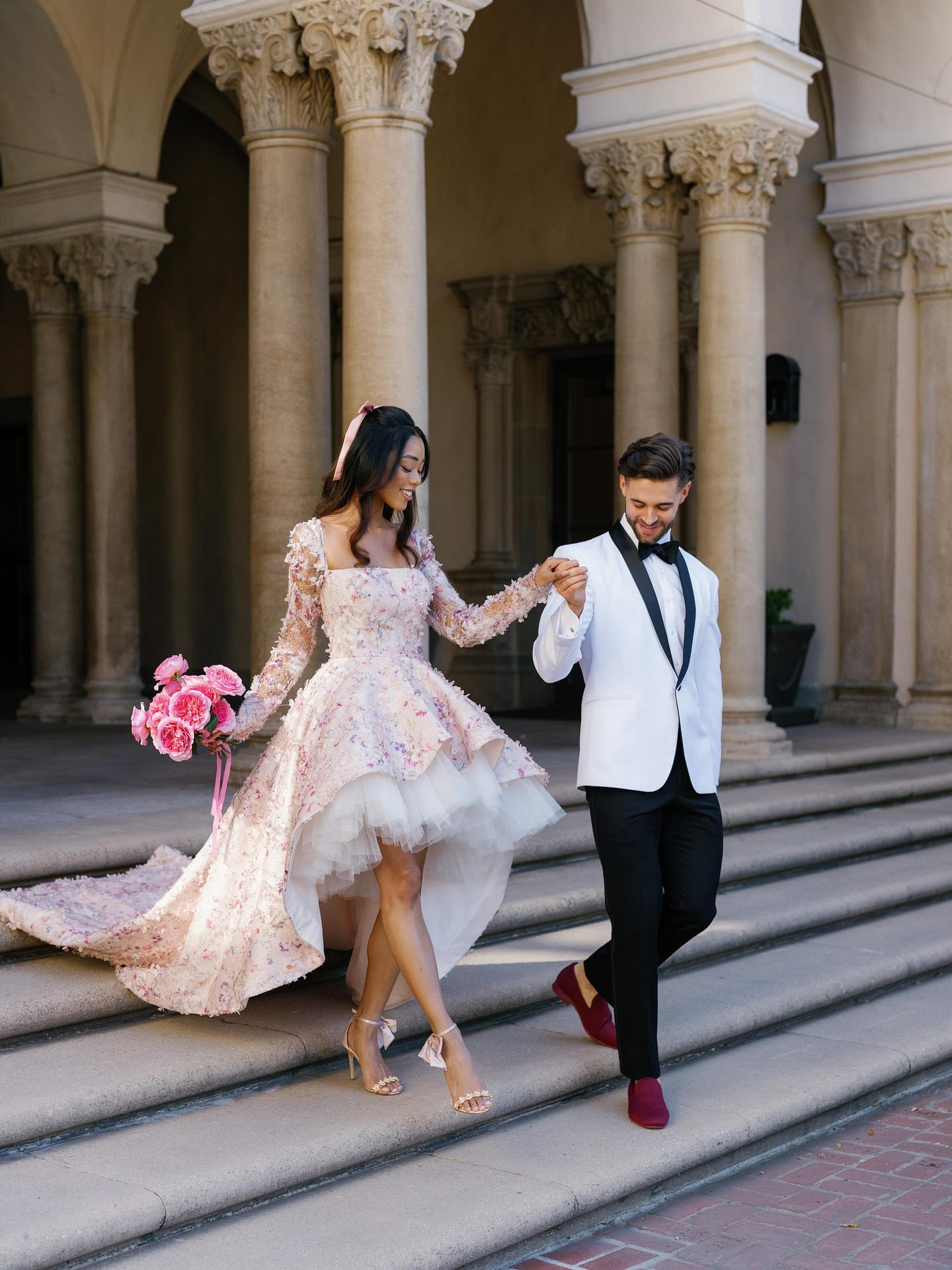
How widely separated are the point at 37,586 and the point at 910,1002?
787 cm

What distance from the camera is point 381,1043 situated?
4477 mm

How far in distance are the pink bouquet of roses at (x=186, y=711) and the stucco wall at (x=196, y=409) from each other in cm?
999

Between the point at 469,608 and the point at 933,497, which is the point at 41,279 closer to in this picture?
the point at 933,497

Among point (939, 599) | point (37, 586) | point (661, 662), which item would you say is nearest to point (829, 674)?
point (939, 599)

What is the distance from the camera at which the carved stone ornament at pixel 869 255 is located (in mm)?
11602

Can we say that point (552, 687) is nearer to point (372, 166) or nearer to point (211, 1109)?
point (372, 166)

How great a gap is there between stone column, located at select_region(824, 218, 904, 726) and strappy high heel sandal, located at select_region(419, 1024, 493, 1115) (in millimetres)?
8128

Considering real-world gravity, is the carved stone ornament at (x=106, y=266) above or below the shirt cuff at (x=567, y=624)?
above

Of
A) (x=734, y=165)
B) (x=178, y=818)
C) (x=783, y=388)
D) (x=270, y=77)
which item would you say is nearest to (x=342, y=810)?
(x=178, y=818)

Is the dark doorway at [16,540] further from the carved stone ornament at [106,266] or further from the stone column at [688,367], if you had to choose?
the stone column at [688,367]

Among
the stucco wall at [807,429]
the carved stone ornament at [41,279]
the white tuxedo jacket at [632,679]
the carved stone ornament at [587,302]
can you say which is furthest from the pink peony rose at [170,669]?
the carved stone ornament at [587,302]

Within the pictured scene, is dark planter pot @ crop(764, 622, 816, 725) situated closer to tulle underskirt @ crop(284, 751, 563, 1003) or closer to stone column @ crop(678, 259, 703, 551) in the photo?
stone column @ crop(678, 259, 703, 551)

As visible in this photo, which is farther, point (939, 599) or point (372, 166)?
point (939, 599)

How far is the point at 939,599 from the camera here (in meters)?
11.7
